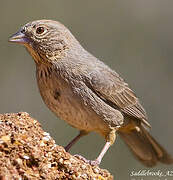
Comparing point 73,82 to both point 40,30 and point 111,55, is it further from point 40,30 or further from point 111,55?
point 111,55

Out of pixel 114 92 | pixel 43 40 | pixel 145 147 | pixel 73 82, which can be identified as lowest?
pixel 145 147

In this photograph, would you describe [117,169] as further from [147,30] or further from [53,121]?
[147,30]

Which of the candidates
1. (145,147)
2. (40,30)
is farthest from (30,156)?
(145,147)

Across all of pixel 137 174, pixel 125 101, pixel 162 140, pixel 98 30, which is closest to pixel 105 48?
pixel 98 30

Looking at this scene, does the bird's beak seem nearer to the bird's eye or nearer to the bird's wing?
the bird's eye

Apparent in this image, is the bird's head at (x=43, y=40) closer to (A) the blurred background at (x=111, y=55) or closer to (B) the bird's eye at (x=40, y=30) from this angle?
(B) the bird's eye at (x=40, y=30)

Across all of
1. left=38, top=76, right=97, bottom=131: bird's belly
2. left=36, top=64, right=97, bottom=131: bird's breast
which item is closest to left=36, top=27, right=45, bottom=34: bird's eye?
left=36, top=64, right=97, bottom=131: bird's breast
